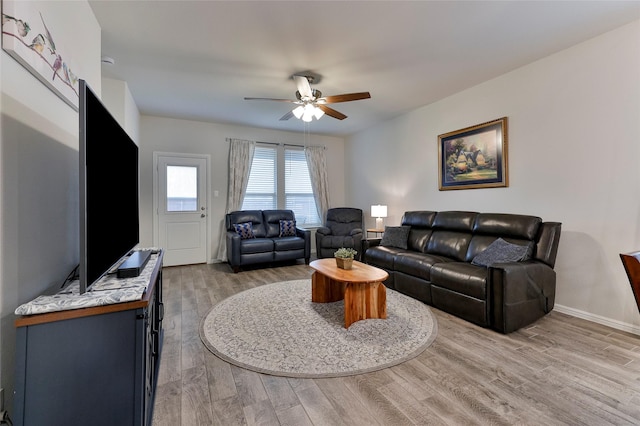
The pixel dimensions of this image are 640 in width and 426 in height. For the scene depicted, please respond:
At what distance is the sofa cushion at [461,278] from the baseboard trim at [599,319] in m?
1.03

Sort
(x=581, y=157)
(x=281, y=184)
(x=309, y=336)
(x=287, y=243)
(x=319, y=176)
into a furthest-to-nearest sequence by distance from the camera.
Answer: (x=319, y=176) < (x=281, y=184) < (x=287, y=243) < (x=581, y=157) < (x=309, y=336)

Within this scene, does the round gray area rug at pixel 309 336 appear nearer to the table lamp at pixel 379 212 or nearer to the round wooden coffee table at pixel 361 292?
the round wooden coffee table at pixel 361 292

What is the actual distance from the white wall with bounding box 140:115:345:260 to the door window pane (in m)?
0.28

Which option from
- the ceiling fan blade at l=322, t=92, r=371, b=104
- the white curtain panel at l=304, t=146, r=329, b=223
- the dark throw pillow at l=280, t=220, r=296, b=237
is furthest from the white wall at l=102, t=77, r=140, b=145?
the white curtain panel at l=304, t=146, r=329, b=223

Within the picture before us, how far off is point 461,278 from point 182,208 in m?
4.65

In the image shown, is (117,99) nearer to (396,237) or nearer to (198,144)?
(198,144)

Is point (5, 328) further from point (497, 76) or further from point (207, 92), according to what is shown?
point (497, 76)

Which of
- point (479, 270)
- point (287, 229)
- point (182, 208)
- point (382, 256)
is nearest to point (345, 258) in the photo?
point (382, 256)

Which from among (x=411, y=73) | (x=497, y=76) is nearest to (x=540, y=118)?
(x=497, y=76)

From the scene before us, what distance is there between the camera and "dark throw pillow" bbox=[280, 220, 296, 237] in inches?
213

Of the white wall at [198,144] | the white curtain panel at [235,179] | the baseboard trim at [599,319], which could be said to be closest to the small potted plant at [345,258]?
the baseboard trim at [599,319]

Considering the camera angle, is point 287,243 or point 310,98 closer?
point 310,98

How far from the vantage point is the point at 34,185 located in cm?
134

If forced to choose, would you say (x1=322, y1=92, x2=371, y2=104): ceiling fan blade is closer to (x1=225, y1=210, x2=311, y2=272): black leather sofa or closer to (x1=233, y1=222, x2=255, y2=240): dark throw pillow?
(x1=225, y1=210, x2=311, y2=272): black leather sofa
